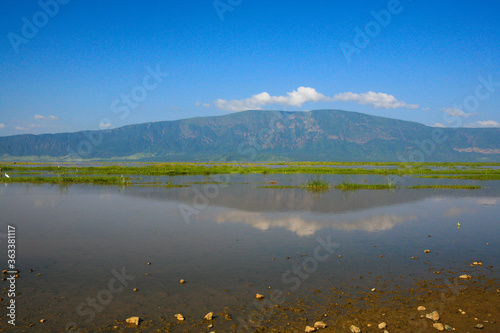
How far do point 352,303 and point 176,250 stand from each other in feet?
26.9

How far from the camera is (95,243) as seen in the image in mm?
16516

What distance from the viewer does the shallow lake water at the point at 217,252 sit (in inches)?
400

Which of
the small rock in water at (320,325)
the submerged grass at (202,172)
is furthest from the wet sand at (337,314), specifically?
the submerged grass at (202,172)

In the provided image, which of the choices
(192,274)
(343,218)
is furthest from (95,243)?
(343,218)

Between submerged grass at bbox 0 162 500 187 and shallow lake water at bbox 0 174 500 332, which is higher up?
submerged grass at bbox 0 162 500 187

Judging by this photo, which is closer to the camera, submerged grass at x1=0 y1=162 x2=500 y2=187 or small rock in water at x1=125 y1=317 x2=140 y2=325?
small rock in water at x1=125 y1=317 x2=140 y2=325

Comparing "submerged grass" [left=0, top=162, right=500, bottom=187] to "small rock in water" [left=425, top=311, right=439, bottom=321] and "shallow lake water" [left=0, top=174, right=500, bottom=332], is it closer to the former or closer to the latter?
"shallow lake water" [left=0, top=174, right=500, bottom=332]

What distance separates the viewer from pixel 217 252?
15.1 meters

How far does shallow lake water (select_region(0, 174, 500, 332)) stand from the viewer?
33.3ft

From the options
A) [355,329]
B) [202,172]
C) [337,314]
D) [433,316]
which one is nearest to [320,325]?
[355,329]

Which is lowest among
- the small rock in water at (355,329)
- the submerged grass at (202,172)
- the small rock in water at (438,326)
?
the small rock in water at (438,326)

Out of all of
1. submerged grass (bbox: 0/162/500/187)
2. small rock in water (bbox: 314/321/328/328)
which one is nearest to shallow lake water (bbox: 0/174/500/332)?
small rock in water (bbox: 314/321/328/328)

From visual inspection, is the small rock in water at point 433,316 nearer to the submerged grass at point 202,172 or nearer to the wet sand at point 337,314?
the wet sand at point 337,314

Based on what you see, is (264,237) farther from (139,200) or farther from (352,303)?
(139,200)
